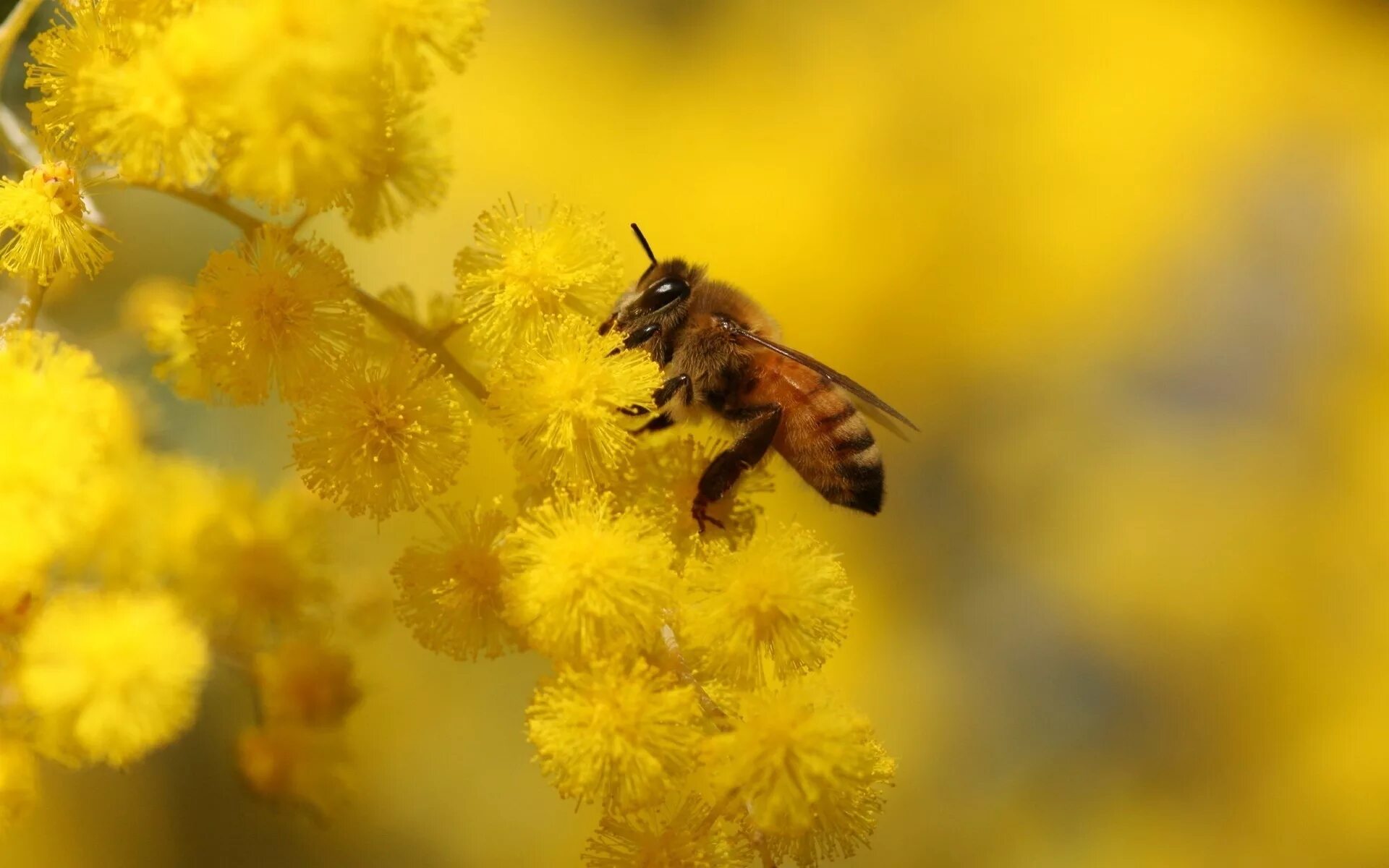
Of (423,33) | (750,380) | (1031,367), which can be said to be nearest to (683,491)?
(750,380)

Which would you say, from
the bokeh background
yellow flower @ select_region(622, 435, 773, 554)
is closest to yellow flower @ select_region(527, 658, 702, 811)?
yellow flower @ select_region(622, 435, 773, 554)

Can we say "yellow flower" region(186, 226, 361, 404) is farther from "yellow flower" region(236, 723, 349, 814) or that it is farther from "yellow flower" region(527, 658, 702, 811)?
"yellow flower" region(236, 723, 349, 814)

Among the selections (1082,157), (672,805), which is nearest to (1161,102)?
(1082,157)

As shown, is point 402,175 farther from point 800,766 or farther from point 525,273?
point 800,766

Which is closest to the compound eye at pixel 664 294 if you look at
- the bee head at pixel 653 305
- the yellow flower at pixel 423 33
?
the bee head at pixel 653 305

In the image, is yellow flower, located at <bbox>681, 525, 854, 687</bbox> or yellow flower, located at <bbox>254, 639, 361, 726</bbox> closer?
yellow flower, located at <bbox>681, 525, 854, 687</bbox>

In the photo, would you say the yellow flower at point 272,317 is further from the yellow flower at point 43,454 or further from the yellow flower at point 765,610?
the yellow flower at point 765,610
